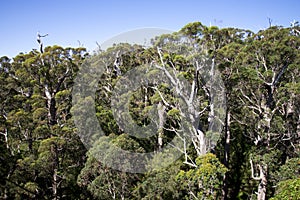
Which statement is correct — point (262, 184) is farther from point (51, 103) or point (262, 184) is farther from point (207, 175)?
point (51, 103)

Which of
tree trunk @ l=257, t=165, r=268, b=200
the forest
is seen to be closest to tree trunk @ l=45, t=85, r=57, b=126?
the forest

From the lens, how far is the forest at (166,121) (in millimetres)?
8375

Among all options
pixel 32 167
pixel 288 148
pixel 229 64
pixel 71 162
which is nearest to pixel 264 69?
pixel 229 64

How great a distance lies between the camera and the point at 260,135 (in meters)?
9.50

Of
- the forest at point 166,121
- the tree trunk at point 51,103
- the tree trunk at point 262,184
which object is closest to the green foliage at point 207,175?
the forest at point 166,121

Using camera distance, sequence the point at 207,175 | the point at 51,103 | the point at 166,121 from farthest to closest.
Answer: the point at 166,121
the point at 51,103
the point at 207,175

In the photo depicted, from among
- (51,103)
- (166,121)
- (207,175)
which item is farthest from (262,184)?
(51,103)

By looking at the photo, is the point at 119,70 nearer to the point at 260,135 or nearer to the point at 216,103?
the point at 216,103

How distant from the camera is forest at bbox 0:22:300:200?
838 cm

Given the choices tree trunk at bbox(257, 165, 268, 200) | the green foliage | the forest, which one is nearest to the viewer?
the green foliage

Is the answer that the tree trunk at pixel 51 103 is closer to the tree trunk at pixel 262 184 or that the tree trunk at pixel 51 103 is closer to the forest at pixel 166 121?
the forest at pixel 166 121

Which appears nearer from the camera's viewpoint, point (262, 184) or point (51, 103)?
point (262, 184)

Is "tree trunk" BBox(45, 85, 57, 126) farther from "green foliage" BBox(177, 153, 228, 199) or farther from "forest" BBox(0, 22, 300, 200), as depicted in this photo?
"green foliage" BBox(177, 153, 228, 199)

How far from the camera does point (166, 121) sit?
11.5m
